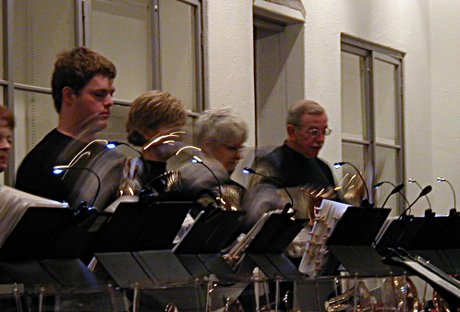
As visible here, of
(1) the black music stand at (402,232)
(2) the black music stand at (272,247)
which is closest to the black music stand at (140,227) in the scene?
(2) the black music stand at (272,247)

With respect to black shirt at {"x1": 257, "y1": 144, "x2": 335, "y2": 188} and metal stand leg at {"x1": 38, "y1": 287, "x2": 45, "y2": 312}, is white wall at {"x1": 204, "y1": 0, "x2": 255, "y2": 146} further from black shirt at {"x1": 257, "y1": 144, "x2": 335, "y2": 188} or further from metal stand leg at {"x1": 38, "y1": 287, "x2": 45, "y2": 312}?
metal stand leg at {"x1": 38, "y1": 287, "x2": 45, "y2": 312}

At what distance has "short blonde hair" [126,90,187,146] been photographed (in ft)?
11.6

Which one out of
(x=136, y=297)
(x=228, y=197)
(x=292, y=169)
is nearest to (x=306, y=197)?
(x=292, y=169)

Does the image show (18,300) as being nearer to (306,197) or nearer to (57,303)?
(57,303)

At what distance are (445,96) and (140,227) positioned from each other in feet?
23.0

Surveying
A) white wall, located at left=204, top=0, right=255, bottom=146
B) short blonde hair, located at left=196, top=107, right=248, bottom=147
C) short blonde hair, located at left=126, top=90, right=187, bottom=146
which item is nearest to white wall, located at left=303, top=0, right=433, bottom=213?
white wall, located at left=204, top=0, right=255, bottom=146

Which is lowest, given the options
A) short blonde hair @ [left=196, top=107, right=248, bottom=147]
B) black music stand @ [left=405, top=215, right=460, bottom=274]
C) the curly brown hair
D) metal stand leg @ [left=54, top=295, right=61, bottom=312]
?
black music stand @ [left=405, top=215, right=460, bottom=274]

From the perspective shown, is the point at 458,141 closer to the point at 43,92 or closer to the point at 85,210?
the point at 43,92

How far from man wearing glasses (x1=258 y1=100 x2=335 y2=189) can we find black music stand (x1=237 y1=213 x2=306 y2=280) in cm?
105

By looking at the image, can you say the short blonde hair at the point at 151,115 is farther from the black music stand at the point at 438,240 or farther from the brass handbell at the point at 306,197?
the black music stand at the point at 438,240

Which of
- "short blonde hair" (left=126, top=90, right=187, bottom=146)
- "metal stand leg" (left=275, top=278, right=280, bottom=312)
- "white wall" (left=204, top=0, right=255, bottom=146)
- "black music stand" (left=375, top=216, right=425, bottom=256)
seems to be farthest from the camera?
"white wall" (left=204, top=0, right=255, bottom=146)

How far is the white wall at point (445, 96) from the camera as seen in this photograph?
9.27 metres

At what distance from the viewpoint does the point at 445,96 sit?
9.27 meters

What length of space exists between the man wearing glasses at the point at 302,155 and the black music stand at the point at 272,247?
1045 millimetres
